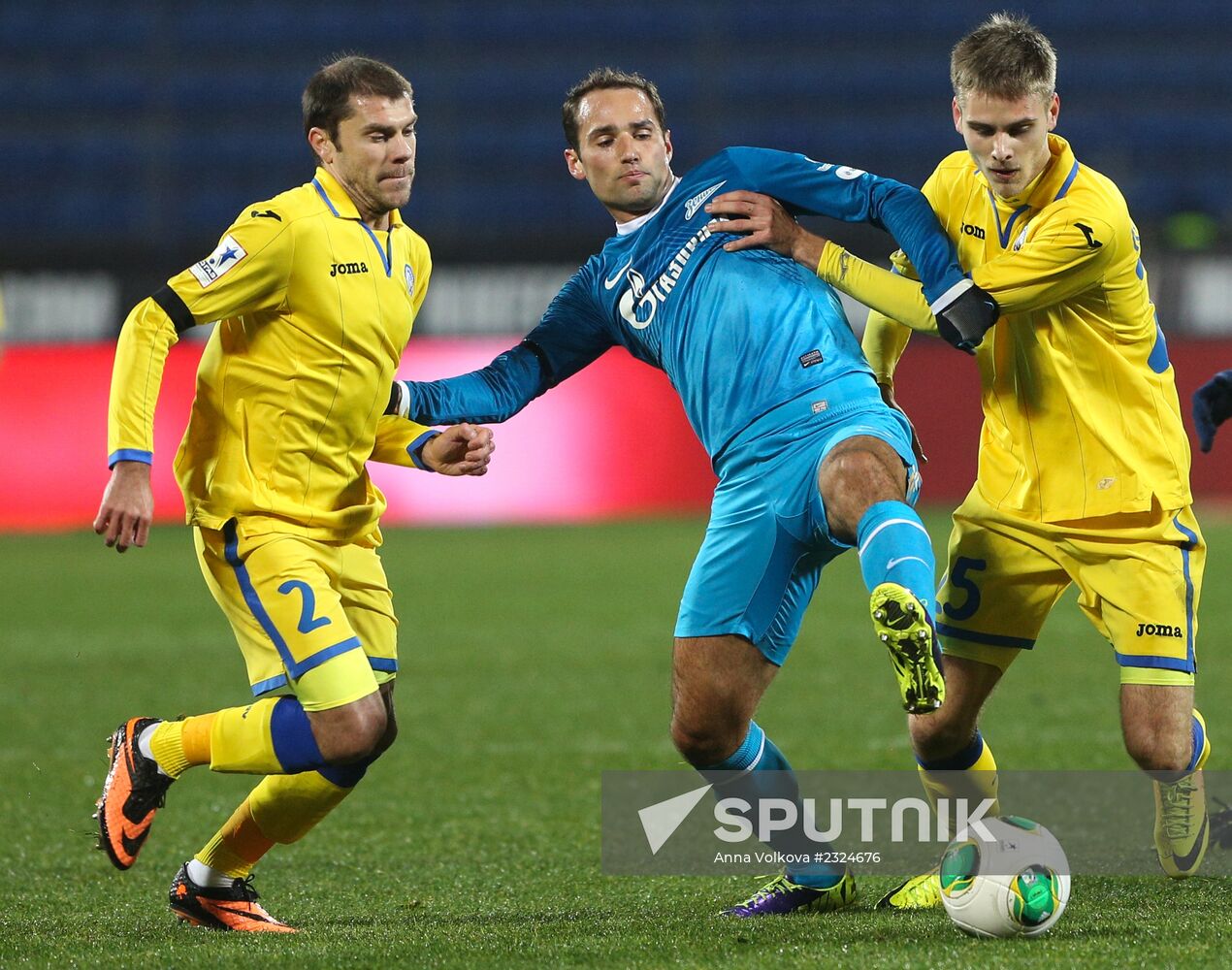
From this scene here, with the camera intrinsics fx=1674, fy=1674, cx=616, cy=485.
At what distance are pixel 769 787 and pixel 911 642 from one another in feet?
3.45

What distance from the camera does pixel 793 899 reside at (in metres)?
4.19

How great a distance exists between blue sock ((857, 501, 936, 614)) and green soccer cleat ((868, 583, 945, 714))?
→ 0.20 feet

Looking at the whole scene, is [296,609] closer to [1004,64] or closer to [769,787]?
[769,787]

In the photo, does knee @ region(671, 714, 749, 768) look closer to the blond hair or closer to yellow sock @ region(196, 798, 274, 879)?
yellow sock @ region(196, 798, 274, 879)

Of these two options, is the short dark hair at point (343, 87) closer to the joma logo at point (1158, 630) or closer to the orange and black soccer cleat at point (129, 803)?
the orange and black soccer cleat at point (129, 803)

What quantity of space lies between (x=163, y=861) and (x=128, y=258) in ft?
46.5

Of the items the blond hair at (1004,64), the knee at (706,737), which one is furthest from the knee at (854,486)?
the blond hair at (1004,64)

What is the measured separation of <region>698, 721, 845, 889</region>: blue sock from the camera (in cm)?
420

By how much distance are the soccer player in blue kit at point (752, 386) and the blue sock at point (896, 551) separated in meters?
0.01

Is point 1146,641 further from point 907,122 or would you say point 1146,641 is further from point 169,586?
point 907,122

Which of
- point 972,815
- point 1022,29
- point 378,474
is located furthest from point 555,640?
point 378,474

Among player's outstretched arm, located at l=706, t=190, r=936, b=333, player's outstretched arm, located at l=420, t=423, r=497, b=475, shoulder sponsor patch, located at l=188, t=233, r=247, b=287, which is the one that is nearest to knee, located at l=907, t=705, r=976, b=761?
player's outstretched arm, located at l=706, t=190, r=936, b=333

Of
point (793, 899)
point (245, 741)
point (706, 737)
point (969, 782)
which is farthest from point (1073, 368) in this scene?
point (245, 741)

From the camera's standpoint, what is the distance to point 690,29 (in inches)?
872
